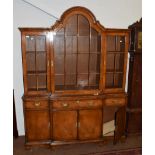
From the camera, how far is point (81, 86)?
2949 millimetres

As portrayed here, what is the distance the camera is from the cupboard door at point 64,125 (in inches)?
110

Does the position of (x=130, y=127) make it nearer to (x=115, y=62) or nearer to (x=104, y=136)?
(x=104, y=136)

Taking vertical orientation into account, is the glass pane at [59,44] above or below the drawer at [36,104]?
above

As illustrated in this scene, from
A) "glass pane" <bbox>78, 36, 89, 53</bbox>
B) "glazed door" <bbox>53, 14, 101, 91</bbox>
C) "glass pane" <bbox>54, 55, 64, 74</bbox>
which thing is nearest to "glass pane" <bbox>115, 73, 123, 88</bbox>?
"glazed door" <bbox>53, 14, 101, 91</bbox>

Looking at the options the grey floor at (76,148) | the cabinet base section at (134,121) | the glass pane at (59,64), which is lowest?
the grey floor at (76,148)

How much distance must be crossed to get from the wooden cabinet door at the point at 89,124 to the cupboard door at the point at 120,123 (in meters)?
0.24

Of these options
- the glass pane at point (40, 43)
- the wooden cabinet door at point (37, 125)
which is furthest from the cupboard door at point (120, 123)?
the glass pane at point (40, 43)

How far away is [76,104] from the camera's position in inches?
110

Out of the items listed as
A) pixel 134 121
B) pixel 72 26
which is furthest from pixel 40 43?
pixel 134 121

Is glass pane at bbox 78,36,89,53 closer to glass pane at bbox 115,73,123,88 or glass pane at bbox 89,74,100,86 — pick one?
glass pane at bbox 89,74,100,86

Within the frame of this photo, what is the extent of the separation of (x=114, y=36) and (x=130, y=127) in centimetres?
152

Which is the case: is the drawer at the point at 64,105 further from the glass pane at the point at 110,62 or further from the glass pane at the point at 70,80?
the glass pane at the point at 110,62

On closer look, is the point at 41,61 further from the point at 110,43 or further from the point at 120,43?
the point at 120,43
